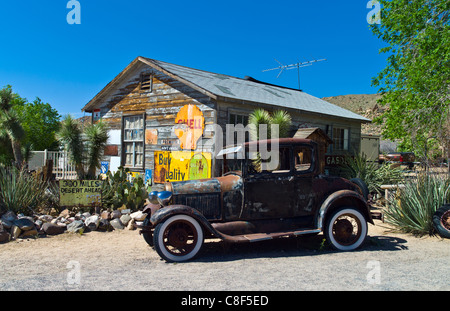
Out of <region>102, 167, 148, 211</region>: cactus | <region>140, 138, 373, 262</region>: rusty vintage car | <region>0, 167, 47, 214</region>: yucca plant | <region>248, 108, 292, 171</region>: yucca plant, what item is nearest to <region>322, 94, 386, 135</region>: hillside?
<region>248, 108, 292, 171</region>: yucca plant

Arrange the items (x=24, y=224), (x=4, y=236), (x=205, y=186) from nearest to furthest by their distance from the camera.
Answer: (x=205, y=186), (x=4, y=236), (x=24, y=224)

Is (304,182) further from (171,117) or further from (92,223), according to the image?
(171,117)

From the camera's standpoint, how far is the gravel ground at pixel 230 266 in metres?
4.14

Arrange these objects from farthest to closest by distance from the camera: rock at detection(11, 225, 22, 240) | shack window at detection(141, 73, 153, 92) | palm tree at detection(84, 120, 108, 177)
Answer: shack window at detection(141, 73, 153, 92) < palm tree at detection(84, 120, 108, 177) < rock at detection(11, 225, 22, 240)

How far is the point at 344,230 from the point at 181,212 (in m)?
2.72

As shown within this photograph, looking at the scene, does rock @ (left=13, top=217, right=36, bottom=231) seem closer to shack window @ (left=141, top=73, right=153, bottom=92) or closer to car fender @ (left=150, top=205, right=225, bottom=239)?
car fender @ (left=150, top=205, right=225, bottom=239)

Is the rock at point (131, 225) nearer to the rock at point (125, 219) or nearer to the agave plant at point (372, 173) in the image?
the rock at point (125, 219)

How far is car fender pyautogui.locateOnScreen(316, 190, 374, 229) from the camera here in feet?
18.8

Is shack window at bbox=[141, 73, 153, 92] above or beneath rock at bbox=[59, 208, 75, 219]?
above

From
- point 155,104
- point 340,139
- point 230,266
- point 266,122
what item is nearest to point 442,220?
point 230,266

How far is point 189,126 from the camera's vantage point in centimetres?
1157

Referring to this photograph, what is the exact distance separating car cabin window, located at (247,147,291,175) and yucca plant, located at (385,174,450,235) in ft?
10.3

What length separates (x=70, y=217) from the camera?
7.96 meters
